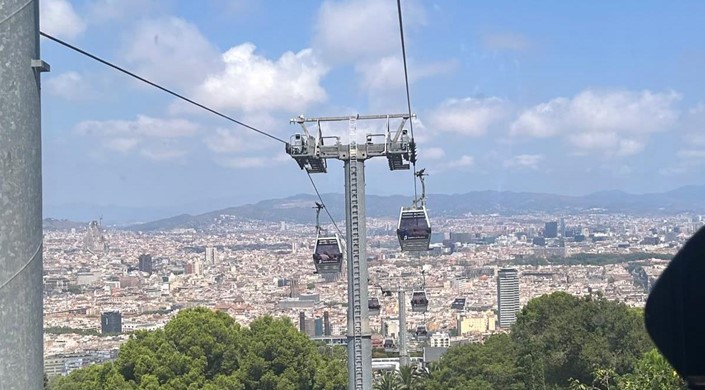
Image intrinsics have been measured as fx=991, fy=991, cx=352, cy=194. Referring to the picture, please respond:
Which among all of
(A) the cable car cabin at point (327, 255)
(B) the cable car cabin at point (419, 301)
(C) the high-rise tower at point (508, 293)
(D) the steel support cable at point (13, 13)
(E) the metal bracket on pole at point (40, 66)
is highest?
(D) the steel support cable at point (13, 13)

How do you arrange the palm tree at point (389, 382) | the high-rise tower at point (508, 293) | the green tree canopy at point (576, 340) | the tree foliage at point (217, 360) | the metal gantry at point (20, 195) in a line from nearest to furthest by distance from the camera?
the metal gantry at point (20, 195), the tree foliage at point (217, 360), the green tree canopy at point (576, 340), the palm tree at point (389, 382), the high-rise tower at point (508, 293)

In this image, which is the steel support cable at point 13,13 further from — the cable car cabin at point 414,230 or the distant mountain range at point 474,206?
the distant mountain range at point 474,206

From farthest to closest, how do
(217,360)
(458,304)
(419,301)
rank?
(458,304) < (217,360) < (419,301)

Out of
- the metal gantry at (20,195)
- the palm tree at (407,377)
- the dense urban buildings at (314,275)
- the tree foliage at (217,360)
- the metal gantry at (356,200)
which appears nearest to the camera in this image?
the metal gantry at (20,195)

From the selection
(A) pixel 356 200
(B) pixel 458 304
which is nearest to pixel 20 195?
(A) pixel 356 200

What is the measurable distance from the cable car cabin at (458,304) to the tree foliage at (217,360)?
28.7 m

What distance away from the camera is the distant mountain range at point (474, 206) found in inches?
2566

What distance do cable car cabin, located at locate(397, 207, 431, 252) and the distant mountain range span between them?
41.3 meters

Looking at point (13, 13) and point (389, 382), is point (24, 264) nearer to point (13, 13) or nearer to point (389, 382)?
point (13, 13)

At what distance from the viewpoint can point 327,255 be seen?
13305 mm

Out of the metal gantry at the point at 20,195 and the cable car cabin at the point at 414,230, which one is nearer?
the metal gantry at the point at 20,195

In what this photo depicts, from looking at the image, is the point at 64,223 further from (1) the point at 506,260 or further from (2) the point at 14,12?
(2) the point at 14,12

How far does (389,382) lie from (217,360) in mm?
5098

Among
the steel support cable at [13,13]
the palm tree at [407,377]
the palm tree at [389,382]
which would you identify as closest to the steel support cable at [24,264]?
the steel support cable at [13,13]
